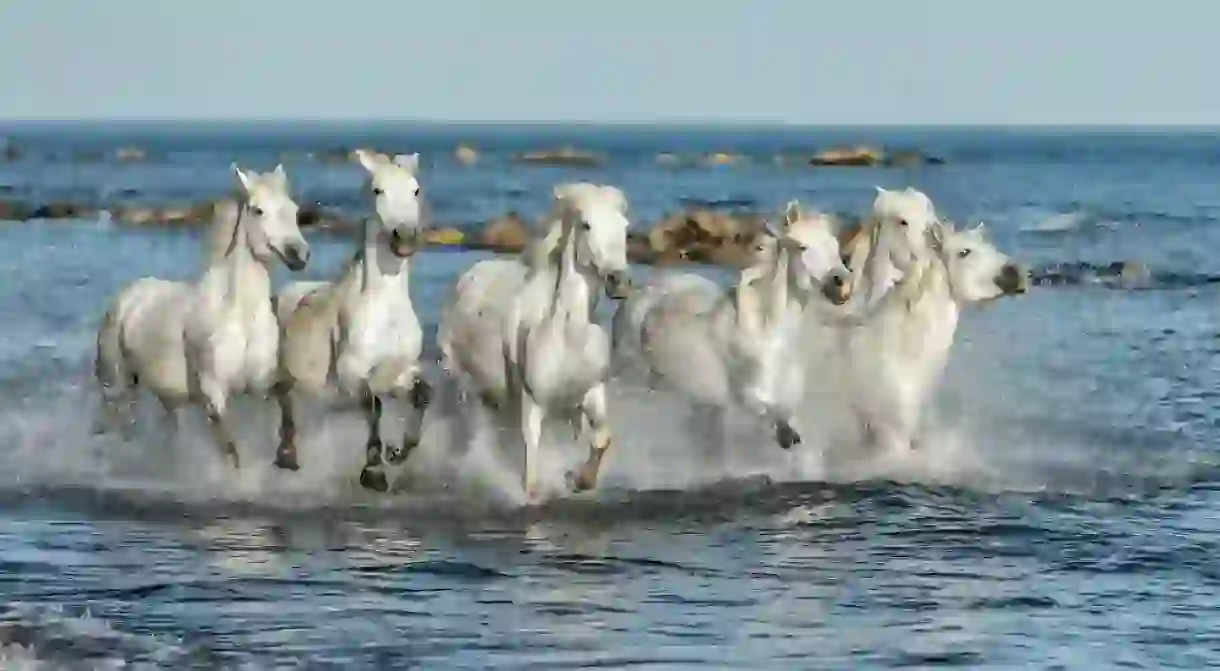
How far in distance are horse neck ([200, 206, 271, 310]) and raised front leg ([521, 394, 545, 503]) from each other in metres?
1.63

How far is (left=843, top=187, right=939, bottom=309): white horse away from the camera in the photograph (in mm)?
14062

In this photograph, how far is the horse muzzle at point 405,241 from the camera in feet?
39.7

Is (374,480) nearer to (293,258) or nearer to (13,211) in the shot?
(293,258)

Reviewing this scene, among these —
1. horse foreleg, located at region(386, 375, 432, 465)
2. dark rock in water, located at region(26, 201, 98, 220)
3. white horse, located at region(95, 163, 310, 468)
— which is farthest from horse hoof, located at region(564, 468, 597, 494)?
dark rock in water, located at region(26, 201, 98, 220)

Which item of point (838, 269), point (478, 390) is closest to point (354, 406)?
point (478, 390)

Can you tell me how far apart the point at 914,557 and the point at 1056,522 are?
4.24 ft

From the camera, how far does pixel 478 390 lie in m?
13.0

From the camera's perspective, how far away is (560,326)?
12.2 m

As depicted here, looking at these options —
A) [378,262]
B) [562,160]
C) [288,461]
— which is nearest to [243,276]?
[378,262]

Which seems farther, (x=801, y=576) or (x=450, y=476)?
(x=450, y=476)

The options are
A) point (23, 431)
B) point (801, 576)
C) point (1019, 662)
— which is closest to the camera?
point (1019, 662)

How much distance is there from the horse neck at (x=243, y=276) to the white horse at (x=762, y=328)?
8.11 feet

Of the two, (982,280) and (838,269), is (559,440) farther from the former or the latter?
(982,280)

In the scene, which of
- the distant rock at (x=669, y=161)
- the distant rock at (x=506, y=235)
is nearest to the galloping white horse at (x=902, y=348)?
the distant rock at (x=506, y=235)
